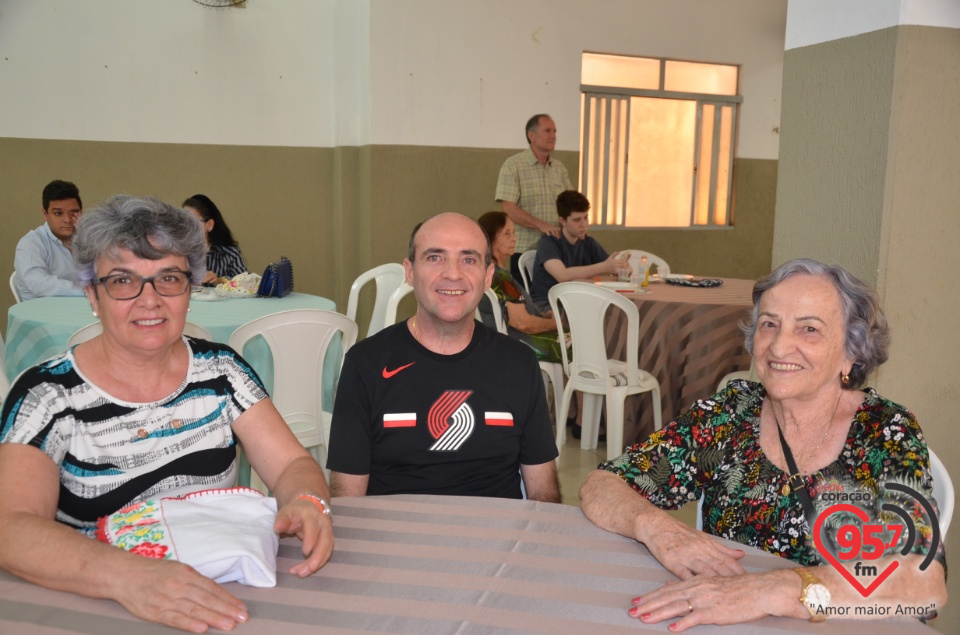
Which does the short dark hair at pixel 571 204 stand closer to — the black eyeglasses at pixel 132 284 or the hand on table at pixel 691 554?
the black eyeglasses at pixel 132 284

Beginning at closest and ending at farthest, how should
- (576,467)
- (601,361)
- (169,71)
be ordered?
(601,361) → (576,467) → (169,71)

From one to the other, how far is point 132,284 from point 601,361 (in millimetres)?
2760

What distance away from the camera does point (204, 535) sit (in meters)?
1.16

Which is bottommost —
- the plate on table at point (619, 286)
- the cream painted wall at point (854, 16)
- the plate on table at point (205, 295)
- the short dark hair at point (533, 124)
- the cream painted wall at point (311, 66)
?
the plate on table at point (205, 295)

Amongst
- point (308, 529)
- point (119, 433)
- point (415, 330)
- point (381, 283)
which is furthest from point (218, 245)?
point (308, 529)

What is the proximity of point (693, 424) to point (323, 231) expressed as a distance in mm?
5940

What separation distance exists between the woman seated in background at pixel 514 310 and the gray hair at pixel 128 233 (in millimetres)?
2785

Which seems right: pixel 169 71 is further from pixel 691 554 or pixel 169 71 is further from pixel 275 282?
pixel 691 554

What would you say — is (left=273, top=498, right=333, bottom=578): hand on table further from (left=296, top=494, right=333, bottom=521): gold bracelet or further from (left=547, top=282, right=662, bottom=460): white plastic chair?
(left=547, top=282, right=662, bottom=460): white plastic chair

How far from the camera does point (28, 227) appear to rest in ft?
20.0

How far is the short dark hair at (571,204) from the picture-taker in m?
5.03

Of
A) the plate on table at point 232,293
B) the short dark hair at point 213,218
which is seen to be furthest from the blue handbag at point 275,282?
the short dark hair at point 213,218

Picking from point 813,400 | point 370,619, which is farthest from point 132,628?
point 813,400

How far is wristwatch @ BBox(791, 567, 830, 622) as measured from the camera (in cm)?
112
